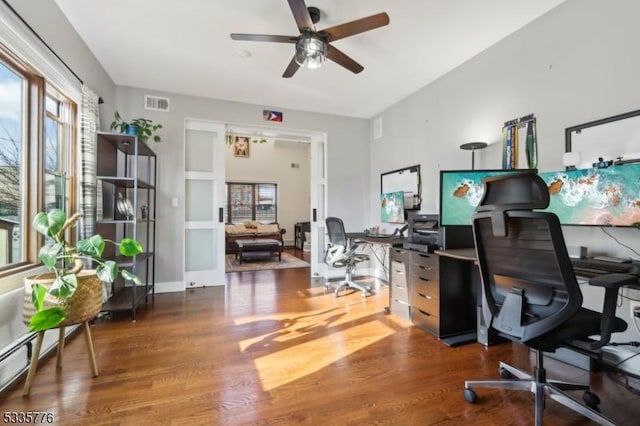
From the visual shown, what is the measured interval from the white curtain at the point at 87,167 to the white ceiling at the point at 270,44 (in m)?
0.65

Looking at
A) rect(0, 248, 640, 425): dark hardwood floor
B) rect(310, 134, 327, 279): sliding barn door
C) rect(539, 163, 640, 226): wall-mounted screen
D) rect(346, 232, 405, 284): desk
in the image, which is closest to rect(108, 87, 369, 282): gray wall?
rect(310, 134, 327, 279): sliding barn door

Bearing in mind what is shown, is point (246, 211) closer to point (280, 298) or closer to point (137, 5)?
point (280, 298)

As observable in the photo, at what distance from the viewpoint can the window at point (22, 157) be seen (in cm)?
189

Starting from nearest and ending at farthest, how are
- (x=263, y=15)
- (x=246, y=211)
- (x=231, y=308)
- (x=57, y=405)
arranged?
(x=57, y=405), (x=263, y=15), (x=231, y=308), (x=246, y=211)

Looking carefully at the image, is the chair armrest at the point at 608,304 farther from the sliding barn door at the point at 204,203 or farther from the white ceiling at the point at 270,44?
the sliding barn door at the point at 204,203

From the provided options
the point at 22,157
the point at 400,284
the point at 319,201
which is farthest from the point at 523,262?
the point at 319,201

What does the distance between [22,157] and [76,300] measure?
Result: 115cm

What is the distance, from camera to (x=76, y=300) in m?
1.76

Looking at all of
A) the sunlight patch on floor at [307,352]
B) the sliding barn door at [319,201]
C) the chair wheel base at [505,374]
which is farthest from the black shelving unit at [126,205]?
the chair wheel base at [505,374]

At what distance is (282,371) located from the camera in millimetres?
1938

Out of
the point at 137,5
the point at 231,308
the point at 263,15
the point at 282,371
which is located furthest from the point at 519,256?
the point at 137,5

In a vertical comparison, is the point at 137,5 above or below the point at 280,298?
above

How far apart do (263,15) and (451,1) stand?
58.5 inches

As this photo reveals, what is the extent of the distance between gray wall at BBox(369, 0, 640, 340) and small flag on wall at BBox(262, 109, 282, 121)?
2114 mm
